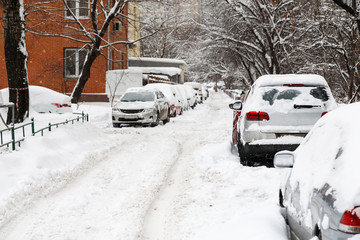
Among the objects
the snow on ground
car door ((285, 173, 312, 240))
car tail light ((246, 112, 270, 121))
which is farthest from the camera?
car tail light ((246, 112, 270, 121))

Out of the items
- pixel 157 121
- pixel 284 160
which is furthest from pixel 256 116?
pixel 157 121

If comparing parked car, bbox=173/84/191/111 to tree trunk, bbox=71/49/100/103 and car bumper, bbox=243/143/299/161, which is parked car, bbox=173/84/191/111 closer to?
tree trunk, bbox=71/49/100/103

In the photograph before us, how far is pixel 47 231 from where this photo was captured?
15.7ft

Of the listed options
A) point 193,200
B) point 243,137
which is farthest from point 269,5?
point 193,200

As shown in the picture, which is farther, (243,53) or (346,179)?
(243,53)

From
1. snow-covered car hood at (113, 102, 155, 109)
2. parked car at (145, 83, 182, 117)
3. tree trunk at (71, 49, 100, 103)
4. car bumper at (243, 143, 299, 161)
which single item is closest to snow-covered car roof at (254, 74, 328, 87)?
car bumper at (243, 143, 299, 161)

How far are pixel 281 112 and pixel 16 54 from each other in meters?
8.17

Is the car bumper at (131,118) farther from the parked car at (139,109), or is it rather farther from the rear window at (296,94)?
the rear window at (296,94)

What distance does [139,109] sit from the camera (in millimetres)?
16312

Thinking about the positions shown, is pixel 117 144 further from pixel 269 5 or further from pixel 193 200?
pixel 269 5

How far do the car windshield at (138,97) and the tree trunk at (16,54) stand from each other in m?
5.69

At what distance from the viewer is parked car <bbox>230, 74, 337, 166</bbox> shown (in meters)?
7.52

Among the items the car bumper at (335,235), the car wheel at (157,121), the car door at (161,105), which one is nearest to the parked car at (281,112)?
the car bumper at (335,235)

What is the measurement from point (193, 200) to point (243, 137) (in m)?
2.16
